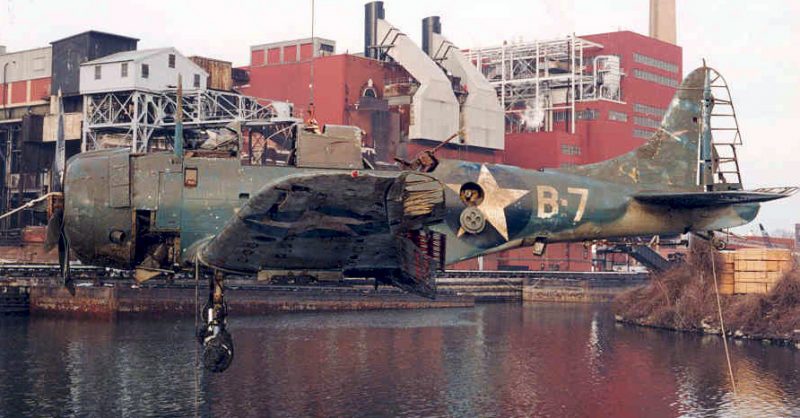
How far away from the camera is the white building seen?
90062 millimetres

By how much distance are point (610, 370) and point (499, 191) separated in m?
33.2

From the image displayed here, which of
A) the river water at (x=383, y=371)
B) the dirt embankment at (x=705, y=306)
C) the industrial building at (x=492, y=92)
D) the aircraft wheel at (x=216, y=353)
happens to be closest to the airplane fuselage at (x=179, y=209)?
the aircraft wheel at (x=216, y=353)

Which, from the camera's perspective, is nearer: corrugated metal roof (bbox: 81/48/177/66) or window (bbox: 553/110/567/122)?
corrugated metal roof (bbox: 81/48/177/66)

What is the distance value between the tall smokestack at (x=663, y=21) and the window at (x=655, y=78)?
52.6 ft

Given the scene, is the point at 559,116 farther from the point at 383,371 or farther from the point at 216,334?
the point at 216,334

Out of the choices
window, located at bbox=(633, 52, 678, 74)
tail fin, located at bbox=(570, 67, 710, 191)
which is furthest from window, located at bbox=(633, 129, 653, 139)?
tail fin, located at bbox=(570, 67, 710, 191)

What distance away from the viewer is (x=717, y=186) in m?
32.1

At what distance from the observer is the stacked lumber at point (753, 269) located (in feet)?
222

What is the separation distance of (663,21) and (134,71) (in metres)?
94.2

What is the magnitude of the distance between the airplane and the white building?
2711 inches

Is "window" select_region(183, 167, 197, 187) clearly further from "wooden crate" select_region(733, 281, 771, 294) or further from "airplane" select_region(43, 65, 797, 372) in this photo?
"wooden crate" select_region(733, 281, 771, 294)

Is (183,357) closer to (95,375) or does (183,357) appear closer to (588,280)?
(95,375)

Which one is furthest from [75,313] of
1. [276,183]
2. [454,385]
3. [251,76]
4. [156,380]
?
[276,183]

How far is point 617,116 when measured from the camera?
13000cm
